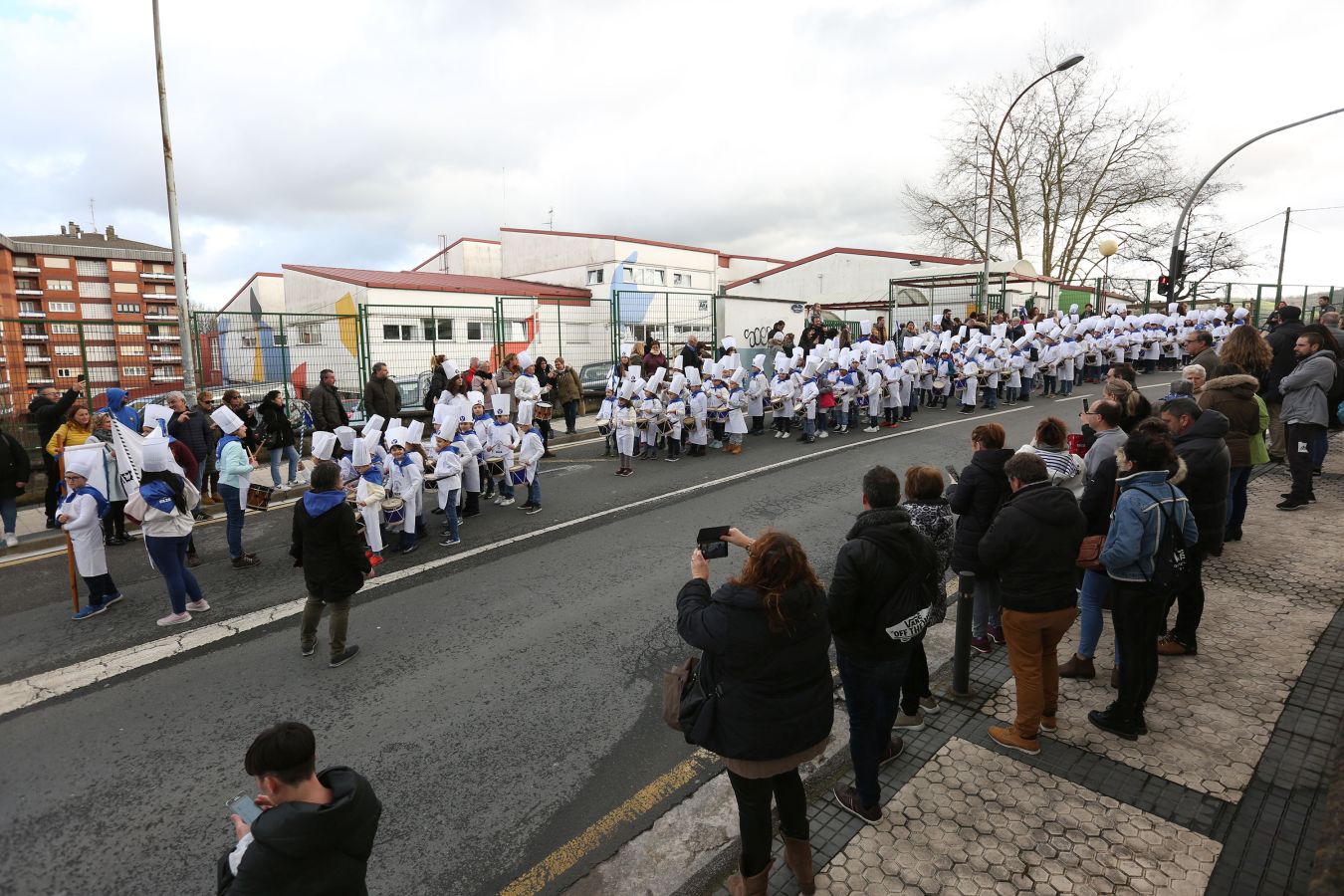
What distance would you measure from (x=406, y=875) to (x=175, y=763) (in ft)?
6.42

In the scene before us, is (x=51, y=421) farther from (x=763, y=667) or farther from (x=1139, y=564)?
(x=1139, y=564)

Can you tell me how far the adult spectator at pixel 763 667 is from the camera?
271cm

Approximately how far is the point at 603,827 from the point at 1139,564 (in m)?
3.26

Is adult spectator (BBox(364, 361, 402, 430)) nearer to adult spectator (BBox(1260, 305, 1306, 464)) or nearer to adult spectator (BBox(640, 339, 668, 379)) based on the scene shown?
adult spectator (BBox(640, 339, 668, 379))

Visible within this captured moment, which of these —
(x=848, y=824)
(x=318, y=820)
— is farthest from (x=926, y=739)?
(x=318, y=820)

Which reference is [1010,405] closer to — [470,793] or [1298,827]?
[1298,827]

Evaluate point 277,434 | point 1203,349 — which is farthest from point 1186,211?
point 277,434

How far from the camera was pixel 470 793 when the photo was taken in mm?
3893

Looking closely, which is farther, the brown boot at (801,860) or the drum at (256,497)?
the drum at (256,497)

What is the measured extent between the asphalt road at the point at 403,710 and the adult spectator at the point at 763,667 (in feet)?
3.65

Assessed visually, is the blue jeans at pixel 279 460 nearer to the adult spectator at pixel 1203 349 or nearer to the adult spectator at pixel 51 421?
the adult spectator at pixel 51 421

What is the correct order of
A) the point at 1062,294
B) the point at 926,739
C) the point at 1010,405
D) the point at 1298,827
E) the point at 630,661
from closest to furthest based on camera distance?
1. the point at 1298,827
2. the point at 926,739
3. the point at 630,661
4. the point at 1010,405
5. the point at 1062,294

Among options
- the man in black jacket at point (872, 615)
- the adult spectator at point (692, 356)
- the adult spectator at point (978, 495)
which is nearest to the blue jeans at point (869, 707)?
the man in black jacket at point (872, 615)

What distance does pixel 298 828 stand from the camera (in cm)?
206
